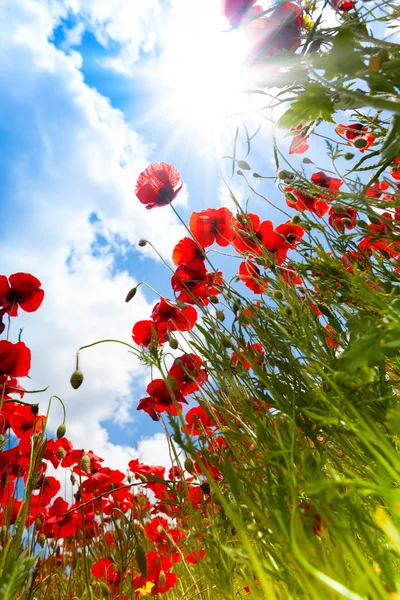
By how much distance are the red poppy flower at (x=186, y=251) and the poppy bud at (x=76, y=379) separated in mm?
814

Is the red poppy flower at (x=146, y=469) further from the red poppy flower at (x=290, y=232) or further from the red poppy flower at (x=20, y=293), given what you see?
the red poppy flower at (x=290, y=232)

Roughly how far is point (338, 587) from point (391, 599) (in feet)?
0.33

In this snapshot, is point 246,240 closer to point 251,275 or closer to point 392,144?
point 251,275

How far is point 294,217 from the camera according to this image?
5.92 feet

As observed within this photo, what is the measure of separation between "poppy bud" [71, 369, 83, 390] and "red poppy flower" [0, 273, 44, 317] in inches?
34.9

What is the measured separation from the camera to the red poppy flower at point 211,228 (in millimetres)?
2141

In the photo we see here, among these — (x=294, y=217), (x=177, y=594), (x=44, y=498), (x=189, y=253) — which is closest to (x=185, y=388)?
(x=189, y=253)

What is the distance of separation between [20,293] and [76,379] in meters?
1.04

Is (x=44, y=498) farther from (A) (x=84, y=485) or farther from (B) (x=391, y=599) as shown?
(B) (x=391, y=599)

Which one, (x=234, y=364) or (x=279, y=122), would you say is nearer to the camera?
(x=279, y=122)

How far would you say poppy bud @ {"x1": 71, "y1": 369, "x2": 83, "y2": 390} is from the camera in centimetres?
142

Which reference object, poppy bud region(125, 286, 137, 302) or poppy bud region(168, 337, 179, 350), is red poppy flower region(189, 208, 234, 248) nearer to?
poppy bud region(125, 286, 137, 302)

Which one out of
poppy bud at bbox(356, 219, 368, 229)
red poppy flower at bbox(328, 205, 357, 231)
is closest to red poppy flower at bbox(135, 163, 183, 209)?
red poppy flower at bbox(328, 205, 357, 231)

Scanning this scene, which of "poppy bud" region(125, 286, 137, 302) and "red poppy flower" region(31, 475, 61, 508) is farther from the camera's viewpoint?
"red poppy flower" region(31, 475, 61, 508)
